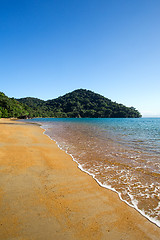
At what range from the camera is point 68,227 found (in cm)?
309

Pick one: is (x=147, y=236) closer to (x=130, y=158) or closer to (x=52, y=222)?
(x=52, y=222)

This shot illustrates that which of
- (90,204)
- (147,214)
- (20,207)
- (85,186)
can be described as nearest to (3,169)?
(20,207)

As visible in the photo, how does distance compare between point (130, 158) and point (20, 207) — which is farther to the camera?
point (130, 158)

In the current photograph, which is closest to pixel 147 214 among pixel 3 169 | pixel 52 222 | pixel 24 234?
pixel 52 222

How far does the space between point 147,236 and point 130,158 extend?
6.27 meters

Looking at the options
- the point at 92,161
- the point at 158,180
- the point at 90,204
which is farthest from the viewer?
the point at 92,161

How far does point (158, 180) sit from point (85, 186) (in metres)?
3.43

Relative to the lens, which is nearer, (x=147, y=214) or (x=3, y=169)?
(x=147, y=214)

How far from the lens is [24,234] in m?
2.82

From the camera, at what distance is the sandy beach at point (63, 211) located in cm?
294

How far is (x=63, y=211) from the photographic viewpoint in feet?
11.9

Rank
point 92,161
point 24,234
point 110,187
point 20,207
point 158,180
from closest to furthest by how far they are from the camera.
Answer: point 24,234 < point 20,207 < point 110,187 < point 158,180 < point 92,161

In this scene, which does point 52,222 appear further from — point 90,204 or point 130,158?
point 130,158

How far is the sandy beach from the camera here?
294 cm
